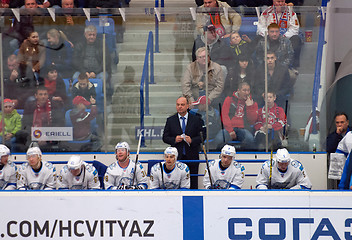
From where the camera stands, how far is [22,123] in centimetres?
1011

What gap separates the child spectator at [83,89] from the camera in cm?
1005

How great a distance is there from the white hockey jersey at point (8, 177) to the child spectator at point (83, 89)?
1360 mm

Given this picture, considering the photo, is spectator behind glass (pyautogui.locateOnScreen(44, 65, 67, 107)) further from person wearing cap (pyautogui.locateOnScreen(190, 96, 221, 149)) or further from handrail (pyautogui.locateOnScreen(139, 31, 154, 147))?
person wearing cap (pyautogui.locateOnScreen(190, 96, 221, 149))

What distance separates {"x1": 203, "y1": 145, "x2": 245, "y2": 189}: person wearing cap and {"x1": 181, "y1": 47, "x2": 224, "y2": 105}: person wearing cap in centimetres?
116

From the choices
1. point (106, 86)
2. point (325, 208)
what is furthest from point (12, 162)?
point (325, 208)

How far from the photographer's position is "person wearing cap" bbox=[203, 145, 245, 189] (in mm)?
9016

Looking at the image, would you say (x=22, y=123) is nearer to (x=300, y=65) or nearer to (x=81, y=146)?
(x=81, y=146)

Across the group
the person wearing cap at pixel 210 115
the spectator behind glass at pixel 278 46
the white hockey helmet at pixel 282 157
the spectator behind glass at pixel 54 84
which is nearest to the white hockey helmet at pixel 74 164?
the spectator behind glass at pixel 54 84

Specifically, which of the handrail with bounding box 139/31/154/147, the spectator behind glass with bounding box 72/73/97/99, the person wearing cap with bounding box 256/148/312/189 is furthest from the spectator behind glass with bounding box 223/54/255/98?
the spectator behind glass with bounding box 72/73/97/99

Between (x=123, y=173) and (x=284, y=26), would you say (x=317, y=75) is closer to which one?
(x=284, y=26)

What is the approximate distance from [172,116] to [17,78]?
7.35 ft

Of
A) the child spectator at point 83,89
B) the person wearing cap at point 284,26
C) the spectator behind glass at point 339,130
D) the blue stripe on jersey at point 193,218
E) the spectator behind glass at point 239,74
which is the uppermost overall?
the person wearing cap at point 284,26

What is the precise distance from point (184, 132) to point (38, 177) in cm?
199

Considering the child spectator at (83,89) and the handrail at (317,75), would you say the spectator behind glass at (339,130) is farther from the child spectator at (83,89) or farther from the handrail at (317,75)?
the child spectator at (83,89)
